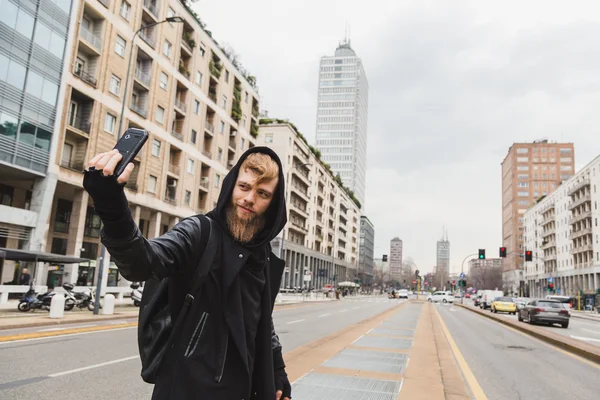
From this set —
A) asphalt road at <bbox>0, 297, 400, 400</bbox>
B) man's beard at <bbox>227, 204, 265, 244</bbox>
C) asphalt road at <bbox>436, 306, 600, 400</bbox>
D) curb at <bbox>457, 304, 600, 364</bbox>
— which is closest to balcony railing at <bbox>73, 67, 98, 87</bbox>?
asphalt road at <bbox>0, 297, 400, 400</bbox>

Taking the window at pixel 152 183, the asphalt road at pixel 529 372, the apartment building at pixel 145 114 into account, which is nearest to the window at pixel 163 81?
the apartment building at pixel 145 114

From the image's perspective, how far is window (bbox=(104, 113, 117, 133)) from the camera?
28.3 metres

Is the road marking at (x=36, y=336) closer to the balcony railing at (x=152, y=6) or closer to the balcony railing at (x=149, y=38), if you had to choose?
the balcony railing at (x=149, y=38)

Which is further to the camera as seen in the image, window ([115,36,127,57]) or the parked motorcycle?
window ([115,36,127,57])

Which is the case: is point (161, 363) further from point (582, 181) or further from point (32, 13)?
point (582, 181)

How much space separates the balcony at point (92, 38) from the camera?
2657 centimetres

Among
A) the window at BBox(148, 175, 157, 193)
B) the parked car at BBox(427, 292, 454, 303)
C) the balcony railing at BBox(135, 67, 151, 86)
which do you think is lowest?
the parked car at BBox(427, 292, 454, 303)

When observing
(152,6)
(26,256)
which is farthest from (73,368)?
(152,6)

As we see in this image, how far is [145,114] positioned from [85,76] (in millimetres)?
5633

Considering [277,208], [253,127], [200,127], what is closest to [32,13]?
[200,127]

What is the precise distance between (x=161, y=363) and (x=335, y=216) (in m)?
91.7

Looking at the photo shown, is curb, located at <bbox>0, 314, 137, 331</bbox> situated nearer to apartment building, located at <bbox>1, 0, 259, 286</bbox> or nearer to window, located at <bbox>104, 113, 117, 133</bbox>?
apartment building, located at <bbox>1, 0, 259, 286</bbox>

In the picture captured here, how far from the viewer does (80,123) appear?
2736cm

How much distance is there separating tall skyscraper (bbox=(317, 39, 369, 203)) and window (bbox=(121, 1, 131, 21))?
125070 mm
